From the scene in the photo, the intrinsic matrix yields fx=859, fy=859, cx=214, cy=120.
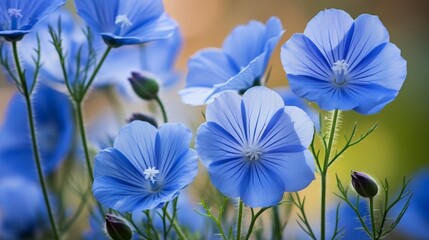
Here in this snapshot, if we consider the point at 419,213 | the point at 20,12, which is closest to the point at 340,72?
the point at 20,12

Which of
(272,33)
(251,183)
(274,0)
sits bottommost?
(251,183)

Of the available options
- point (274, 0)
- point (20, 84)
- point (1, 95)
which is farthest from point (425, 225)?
point (274, 0)

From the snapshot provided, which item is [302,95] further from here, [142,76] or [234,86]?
[142,76]

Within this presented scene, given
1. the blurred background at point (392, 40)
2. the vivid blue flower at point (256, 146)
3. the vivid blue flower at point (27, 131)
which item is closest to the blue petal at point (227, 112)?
the vivid blue flower at point (256, 146)

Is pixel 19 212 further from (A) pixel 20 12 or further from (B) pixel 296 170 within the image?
(B) pixel 296 170

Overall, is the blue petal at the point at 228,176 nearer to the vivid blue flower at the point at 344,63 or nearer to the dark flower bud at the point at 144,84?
the vivid blue flower at the point at 344,63

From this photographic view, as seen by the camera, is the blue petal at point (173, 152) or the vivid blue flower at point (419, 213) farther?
the vivid blue flower at point (419, 213)
